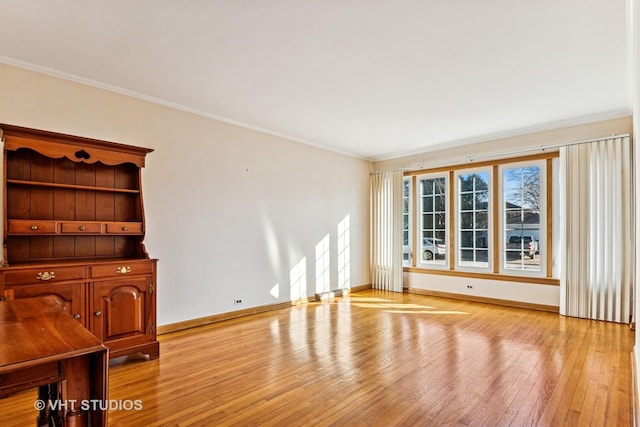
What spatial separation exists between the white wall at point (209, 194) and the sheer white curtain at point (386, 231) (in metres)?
1.07

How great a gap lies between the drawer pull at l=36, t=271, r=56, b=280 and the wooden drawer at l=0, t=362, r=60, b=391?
1.97m

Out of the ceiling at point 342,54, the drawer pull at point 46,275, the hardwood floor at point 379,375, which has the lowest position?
the hardwood floor at point 379,375

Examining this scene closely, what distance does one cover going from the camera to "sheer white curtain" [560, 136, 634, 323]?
4309 mm

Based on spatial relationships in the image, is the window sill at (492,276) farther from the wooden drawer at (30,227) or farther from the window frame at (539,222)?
the wooden drawer at (30,227)

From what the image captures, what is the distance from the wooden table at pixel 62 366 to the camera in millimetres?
1132

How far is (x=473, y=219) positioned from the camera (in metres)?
5.91

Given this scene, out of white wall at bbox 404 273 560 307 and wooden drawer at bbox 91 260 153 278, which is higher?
wooden drawer at bbox 91 260 153 278

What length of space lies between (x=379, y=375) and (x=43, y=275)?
2807mm

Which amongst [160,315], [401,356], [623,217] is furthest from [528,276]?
[160,315]

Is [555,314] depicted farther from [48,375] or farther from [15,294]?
[15,294]

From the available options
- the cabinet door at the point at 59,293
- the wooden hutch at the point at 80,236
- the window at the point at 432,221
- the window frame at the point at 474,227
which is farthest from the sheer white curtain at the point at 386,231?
the cabinet door at the point at 59,293

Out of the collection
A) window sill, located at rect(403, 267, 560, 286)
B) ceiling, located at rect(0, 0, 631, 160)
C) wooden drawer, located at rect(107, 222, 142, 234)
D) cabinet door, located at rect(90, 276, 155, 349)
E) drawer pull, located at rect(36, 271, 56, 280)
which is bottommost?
window sill, located at rect(403, 267, 560, 286)

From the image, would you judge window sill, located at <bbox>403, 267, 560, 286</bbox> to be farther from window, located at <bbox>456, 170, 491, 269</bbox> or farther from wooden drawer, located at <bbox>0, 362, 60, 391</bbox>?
wooden drawer, located at <bbox>0, 362, 60, 391</bbox>

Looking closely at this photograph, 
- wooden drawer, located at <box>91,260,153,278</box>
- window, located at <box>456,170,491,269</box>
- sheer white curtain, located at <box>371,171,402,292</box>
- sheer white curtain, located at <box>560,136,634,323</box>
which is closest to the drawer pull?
wooden drawer, located at <box>91,260,153,278</box>
